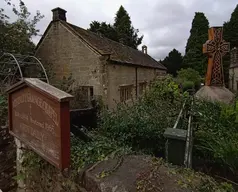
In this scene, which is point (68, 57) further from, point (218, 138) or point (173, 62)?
point (173, 62)

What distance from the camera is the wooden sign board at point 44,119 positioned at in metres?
2.64

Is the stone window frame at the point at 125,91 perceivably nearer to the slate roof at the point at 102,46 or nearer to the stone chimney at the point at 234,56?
the slate roof at the point at 102,46

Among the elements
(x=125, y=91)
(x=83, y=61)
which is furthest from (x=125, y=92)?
(x=83, y=61)

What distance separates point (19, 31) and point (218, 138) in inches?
492

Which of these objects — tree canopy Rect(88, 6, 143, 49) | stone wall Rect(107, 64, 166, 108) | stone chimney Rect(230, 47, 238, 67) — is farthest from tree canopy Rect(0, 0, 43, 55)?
stone chimney Rect(230, 47, 238, 67)

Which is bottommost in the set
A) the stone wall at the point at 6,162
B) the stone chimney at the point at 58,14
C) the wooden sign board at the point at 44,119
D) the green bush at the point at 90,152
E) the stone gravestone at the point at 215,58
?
the stone wall at the point at 6,162

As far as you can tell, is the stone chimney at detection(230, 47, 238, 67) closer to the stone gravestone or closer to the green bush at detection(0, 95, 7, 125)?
the stone gravestone

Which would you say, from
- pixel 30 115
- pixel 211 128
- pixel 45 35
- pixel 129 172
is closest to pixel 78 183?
pixel 129 172

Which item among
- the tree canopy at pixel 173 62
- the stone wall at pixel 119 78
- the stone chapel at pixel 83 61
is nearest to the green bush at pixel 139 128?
the stone wall at pixel 119 78

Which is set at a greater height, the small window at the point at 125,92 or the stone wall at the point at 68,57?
the stone wall at the point at 68,57

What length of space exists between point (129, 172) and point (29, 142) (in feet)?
6.13

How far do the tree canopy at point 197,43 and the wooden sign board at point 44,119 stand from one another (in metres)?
33.8

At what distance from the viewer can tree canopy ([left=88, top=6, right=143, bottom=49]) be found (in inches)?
1212

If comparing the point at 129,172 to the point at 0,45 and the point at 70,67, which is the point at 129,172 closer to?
the point at 70,67
